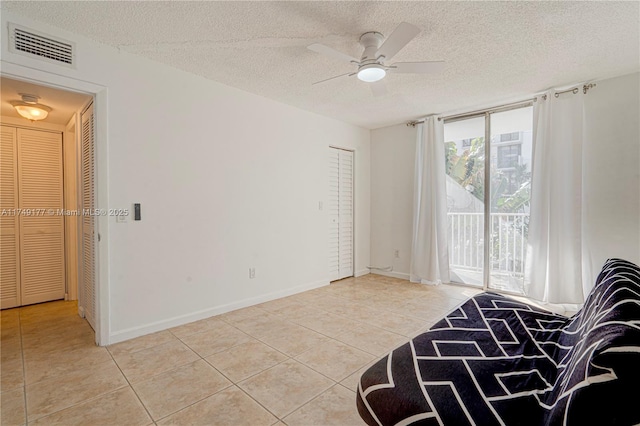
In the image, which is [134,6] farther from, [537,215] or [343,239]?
[537,215]

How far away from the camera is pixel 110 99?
246 cm

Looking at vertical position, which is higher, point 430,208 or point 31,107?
point 31,107

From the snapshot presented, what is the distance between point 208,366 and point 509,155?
4216mm

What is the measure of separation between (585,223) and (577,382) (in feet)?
10.6

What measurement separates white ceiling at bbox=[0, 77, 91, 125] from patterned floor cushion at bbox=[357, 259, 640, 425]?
310 centimetres

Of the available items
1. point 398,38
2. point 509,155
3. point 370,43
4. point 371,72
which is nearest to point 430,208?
point 509,155

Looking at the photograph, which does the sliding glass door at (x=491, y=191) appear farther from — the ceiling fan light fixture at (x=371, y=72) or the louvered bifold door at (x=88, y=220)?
the louvered bifold door at (x=88, y=220)

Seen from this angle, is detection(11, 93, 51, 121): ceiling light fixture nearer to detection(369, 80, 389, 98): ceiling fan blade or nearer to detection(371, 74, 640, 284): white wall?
detection(369, 80, 389, 98): ceiling fan blade

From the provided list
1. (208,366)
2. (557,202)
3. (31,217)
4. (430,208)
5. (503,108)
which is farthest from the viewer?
(430,208)

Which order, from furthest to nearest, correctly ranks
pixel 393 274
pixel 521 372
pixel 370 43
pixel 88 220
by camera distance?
pixel 393 274 < pixel 88 220 < pixel 370 43 < pixel 521 372

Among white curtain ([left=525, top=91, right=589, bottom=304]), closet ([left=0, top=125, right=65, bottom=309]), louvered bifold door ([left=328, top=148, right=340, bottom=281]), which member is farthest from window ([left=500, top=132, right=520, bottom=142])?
closet ([left=0, top=125, right=65, bottom=309])

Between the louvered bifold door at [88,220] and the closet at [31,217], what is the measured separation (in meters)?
0.95

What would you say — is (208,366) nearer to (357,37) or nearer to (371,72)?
(371,72)

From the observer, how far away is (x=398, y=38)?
76.5 inches
